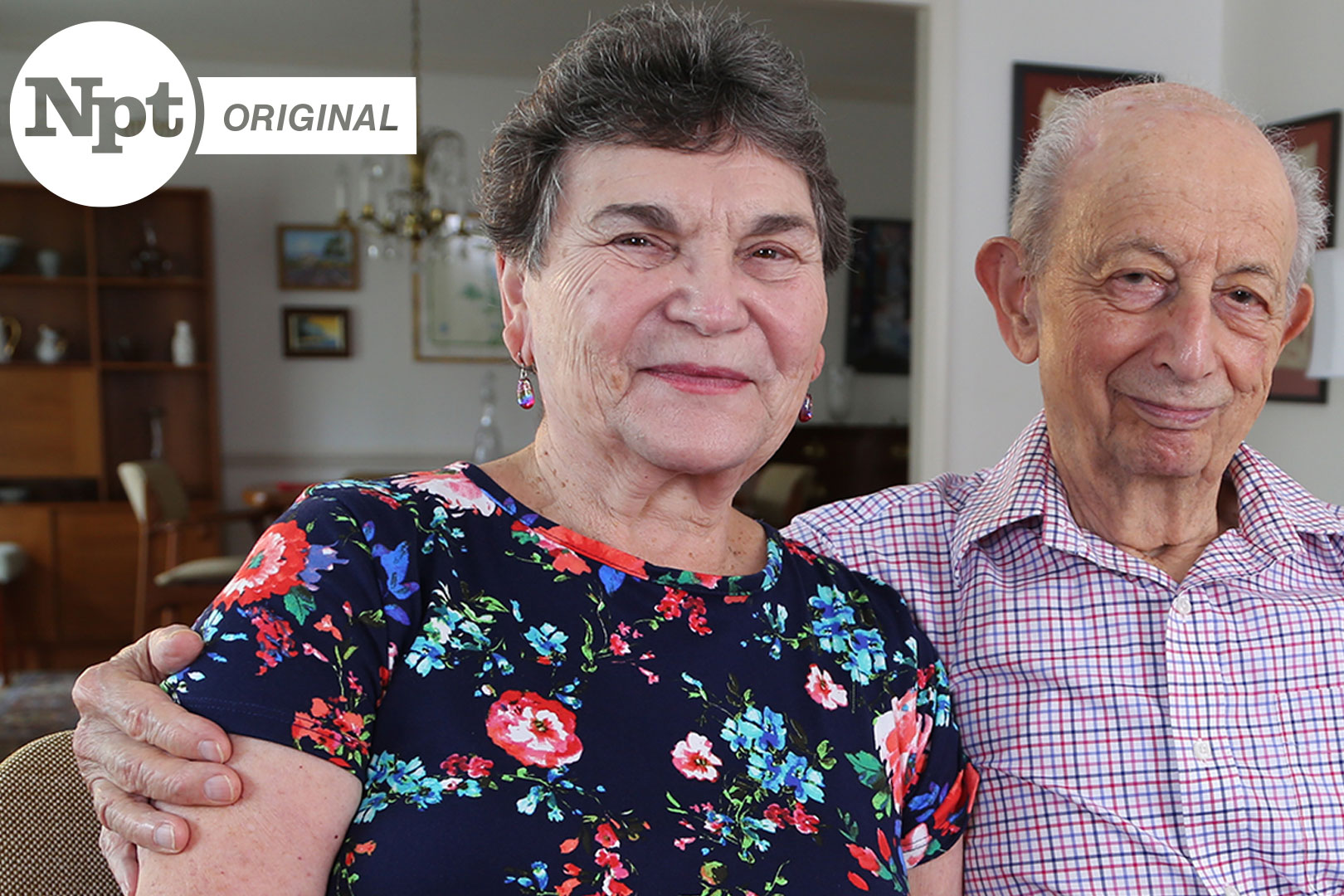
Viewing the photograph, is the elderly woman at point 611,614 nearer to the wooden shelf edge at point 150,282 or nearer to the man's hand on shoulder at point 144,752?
the man's hand on shoulder at point 144,752

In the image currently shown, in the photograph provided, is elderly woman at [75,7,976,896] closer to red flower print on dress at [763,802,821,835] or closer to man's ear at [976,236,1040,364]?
red flower print on dress at [763,802,821,835]

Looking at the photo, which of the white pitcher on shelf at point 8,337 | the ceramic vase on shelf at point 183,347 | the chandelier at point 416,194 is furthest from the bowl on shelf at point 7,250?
the chandelier at point 416,194

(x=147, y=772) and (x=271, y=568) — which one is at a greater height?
(x=271, y=568)

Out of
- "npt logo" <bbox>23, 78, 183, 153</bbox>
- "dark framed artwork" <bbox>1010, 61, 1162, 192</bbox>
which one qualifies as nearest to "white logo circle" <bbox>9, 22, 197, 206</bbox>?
"npt logo" <bbox>23, 78, 183, 153</bbox>

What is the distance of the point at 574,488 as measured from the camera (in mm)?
1091

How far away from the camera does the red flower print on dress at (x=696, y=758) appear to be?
37.4 inches

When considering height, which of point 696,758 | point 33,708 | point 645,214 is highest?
point 645,214

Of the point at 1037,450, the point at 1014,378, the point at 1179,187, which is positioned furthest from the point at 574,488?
the point at 1014,378

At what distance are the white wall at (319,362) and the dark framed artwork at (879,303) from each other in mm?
460

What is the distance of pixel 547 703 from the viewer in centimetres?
94

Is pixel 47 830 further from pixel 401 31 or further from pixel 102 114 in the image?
pixel 401 31

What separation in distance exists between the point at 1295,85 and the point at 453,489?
287 cm

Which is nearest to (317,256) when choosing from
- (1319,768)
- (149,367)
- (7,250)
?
(149,367)

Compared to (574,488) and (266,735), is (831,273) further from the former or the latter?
(266,735)
